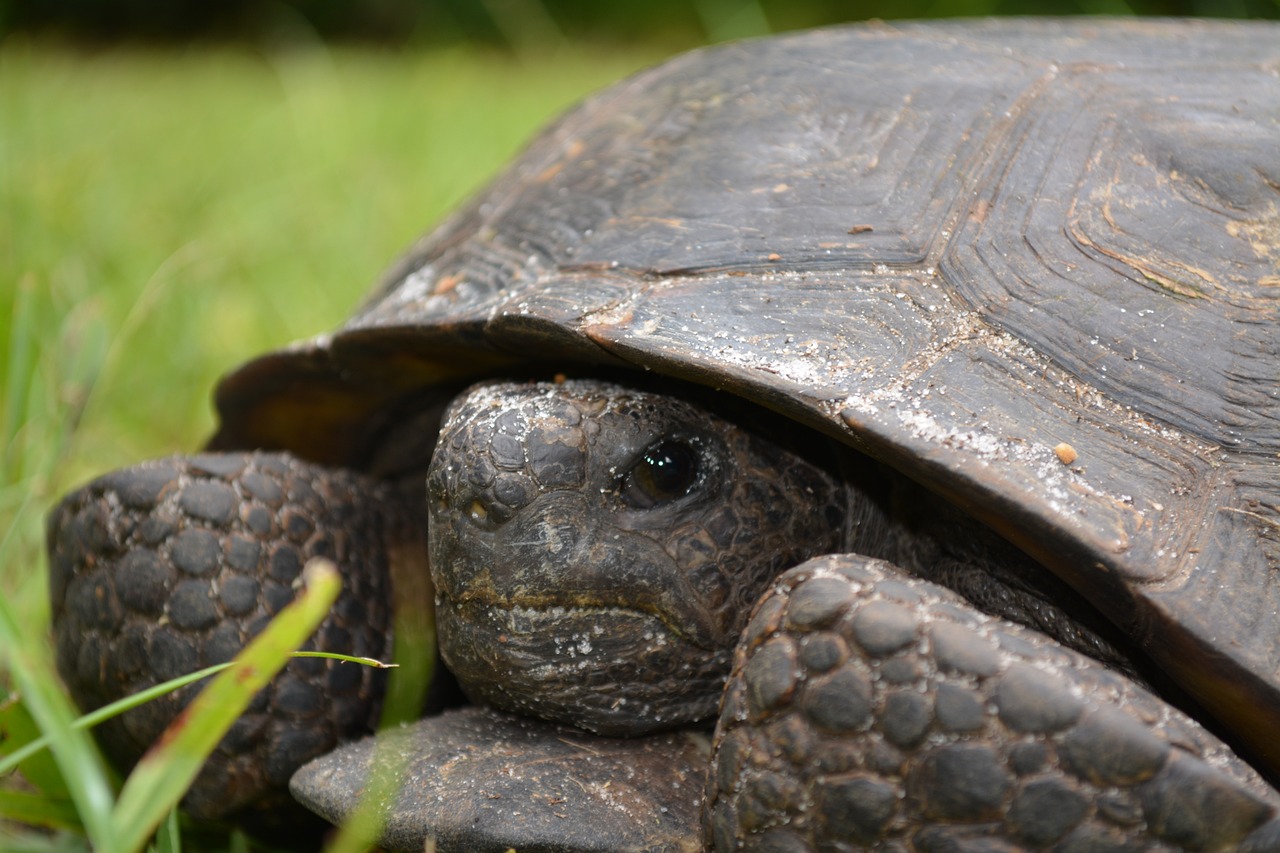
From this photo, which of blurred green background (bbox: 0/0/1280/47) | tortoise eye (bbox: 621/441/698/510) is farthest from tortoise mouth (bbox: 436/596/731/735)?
blurred green background (bbox: 0/0/1280/47)

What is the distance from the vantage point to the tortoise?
4.20ft

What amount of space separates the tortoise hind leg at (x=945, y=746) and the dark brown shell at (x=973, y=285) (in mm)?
139

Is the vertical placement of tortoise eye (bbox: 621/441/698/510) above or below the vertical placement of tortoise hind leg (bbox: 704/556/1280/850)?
above

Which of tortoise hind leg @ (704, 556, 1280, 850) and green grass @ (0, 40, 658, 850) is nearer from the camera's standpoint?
tortoise hind leg @ (704, 556, 1280, 850)

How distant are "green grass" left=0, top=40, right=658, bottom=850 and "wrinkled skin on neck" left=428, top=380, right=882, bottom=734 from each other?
0.53 metres

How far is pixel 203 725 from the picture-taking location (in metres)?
1.00

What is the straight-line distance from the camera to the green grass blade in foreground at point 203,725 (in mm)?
979

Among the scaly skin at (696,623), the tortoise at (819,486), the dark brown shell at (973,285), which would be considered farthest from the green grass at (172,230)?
the dark brown shell at (973,285)

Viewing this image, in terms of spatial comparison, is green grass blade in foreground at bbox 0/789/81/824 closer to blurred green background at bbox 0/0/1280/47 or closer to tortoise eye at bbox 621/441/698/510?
tortoise eye at bbox 621/441/698/510

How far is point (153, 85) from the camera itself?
8.16 meters

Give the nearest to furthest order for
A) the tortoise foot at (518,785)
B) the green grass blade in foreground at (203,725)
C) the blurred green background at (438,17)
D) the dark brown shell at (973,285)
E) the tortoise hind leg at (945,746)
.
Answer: the green grass blade in foreground at (203,725) → the tortoise hind leg at (945,746) → the dark brown shell at (973,285) → the tortoise foot at (518,785) → the blurred green background at (438,17)

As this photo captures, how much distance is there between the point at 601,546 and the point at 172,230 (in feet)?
11.0

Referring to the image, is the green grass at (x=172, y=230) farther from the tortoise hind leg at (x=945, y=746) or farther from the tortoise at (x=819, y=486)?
the tortoise hind leg at (x=945, y=746)

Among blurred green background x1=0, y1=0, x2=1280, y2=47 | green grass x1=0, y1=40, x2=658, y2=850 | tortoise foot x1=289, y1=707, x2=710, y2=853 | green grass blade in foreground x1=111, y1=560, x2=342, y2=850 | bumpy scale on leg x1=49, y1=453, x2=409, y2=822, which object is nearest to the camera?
green grass blade in foreground x1=111, y1=560, x2=342, y2=850
